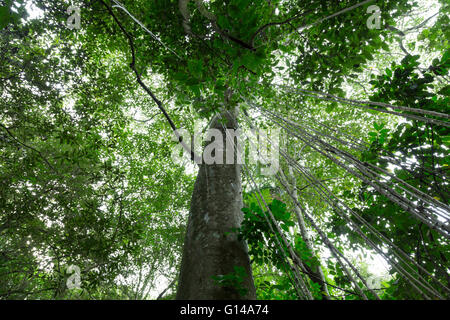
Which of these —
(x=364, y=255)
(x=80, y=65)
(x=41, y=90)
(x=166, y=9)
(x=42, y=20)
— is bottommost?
(x=364, y=255)

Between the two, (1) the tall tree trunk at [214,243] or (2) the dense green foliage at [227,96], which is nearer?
(1) the tall tree trunk at [214,243]

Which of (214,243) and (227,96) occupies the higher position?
(227,96)

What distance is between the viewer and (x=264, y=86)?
1813mm

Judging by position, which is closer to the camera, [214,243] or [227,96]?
[214,243]

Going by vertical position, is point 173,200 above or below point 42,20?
below

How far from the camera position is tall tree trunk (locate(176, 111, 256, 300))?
111 centimetres

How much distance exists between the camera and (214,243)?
4.28ft

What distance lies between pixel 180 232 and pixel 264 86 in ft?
16.6

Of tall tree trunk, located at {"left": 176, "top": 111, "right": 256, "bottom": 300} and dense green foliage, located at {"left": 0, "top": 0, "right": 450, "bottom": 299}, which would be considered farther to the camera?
dense green foliage, located at {"left": 0, "top": 0, "right": 450, "bottom": 299}

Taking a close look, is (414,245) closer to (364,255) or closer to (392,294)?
(392,294)

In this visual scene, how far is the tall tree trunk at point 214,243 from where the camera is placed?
1.11m

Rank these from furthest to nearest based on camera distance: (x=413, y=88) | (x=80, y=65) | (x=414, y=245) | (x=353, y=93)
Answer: (x=353, y=93)
(x=80, y=65)
(x=413, y=88)
(x=414, y=245)
